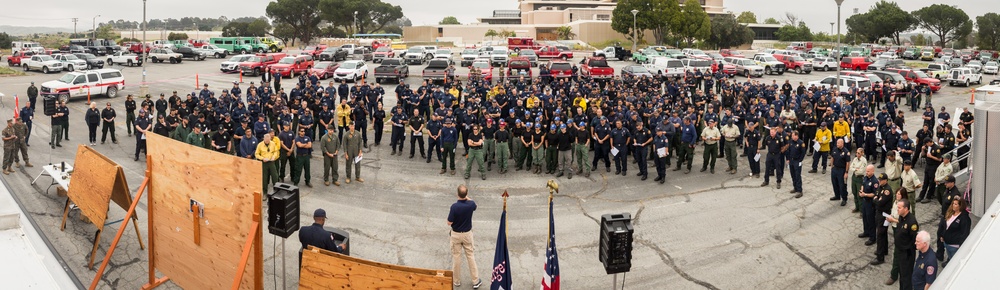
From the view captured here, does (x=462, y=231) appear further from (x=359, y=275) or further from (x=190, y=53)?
(x=190, y=53)

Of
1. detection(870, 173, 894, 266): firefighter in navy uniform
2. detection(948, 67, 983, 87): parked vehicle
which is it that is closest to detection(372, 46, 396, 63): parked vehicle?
detection(948, 67, 983, 87): parked vehicle

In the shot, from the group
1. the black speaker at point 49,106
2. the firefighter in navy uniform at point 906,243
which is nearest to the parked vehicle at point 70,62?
the black speaker at point 49,106

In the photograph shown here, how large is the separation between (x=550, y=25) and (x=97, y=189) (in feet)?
354

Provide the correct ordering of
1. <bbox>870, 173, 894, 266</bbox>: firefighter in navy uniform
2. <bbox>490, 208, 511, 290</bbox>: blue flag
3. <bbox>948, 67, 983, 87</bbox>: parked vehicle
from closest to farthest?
<bbox>490, 208, 511, 290</bbox>: blue flag < <bbox>870, 173, 894, 266</bbox>: firefighter in navy uniform < <bbox>948, 67, 983, 87</bbox>: parked vehicle

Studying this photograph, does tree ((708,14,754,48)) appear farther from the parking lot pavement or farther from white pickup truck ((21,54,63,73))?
the parking lot pavement

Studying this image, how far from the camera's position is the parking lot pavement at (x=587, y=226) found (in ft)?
32.9

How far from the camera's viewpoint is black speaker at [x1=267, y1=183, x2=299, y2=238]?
777 cm

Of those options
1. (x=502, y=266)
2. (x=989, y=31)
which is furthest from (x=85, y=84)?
(x=989, y=31)

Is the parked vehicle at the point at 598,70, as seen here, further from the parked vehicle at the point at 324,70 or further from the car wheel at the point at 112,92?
the car wheel at the point at 112,92

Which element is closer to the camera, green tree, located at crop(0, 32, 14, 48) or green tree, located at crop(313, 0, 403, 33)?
green tree, located at crop(0, 32, 14, 48)

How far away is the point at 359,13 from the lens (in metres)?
101

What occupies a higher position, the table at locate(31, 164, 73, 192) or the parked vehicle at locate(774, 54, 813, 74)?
the parked vehicle at locate(774, 54, 813, 74)

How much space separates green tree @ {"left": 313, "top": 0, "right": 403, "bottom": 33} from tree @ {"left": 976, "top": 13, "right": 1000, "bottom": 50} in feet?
276

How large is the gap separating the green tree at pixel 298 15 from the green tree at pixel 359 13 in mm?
2065
